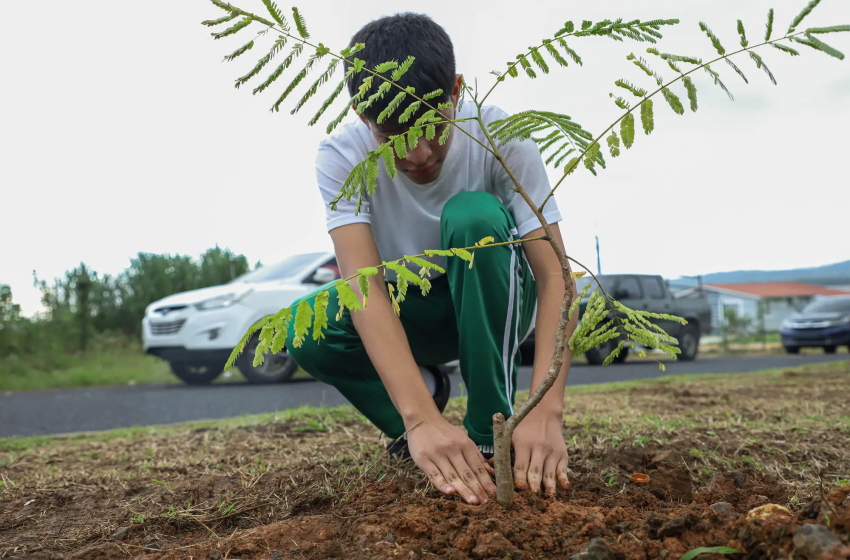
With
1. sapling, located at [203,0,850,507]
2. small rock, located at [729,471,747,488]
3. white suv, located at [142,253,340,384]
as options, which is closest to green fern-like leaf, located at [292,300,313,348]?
sapling, located at [203,0,850,507]

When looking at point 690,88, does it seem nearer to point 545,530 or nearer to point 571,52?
point 571,52

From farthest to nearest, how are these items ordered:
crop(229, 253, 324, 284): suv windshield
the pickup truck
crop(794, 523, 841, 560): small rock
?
the pickup truck, crop(229, 253, 324, 284): suv windshield, crop(794, 523, 841, 560): small rock

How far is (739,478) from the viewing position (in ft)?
6.14

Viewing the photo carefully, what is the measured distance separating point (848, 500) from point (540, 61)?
107cm

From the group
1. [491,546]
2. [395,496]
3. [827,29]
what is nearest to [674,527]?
[491,546]

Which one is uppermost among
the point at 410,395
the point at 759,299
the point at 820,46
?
the point at 820,46

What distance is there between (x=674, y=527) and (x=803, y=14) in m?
0.96

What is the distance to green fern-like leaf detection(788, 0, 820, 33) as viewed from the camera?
114 centimetres

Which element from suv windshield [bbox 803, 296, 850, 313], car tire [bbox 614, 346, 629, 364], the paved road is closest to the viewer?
the paved road

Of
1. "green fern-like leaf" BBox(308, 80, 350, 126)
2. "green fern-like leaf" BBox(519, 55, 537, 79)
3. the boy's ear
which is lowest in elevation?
"green fern-like leaf" BBox(308, 80, 350, 126)

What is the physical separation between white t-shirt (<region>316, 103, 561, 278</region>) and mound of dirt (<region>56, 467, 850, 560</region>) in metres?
0.93

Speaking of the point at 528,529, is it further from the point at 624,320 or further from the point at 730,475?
the point at 730,475

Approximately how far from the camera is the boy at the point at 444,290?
Result: 5.65 feet

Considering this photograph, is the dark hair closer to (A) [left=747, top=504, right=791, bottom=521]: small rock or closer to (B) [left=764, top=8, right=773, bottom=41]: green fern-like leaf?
(B) [left=764, top=8, right=773, bottom=41]: green fern-like leaf
